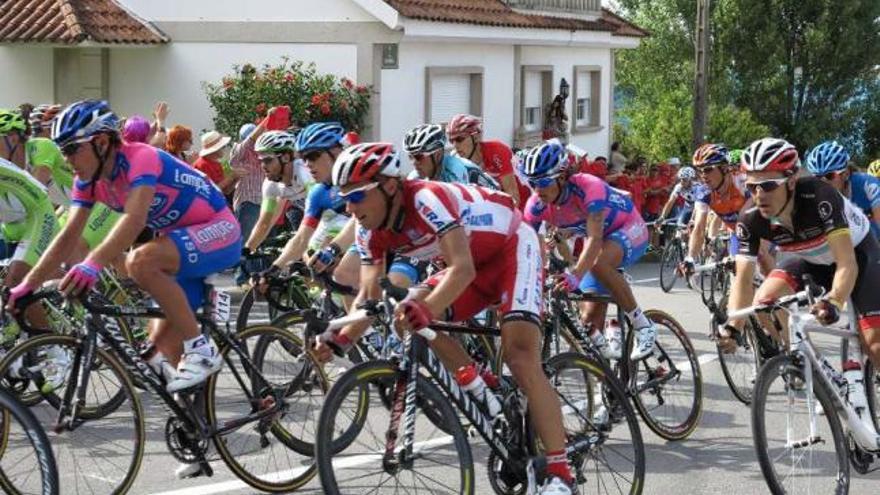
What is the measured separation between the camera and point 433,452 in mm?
6367

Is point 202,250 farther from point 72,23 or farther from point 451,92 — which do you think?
point 451,92

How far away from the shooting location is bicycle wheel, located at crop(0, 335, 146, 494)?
7004 mm

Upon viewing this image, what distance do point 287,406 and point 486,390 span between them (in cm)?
157

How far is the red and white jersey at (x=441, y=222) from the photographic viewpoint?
645 cm

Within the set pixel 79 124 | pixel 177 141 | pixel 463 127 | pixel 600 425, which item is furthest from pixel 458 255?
pixel 177 141

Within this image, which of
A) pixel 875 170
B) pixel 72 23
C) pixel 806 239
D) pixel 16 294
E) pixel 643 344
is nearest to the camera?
pixel 16 294

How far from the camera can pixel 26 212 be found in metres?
9.41

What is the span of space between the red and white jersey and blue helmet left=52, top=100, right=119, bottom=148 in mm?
1308

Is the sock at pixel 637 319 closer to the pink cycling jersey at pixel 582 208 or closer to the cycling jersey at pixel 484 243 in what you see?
the pink cycling jersey at pixel 582 208

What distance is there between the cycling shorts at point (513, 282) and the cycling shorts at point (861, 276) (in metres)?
1.64

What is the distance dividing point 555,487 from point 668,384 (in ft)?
10.1

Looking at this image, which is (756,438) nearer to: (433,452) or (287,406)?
(433,452)

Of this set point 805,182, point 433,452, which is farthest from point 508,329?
point 805,182

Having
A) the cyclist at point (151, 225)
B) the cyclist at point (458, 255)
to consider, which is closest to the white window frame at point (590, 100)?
the cyclist at point (151, 225)
